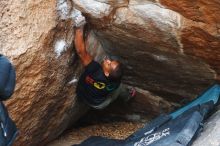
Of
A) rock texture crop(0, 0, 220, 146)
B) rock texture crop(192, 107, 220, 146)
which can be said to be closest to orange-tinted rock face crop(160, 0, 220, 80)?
rock texture crop(0, 0, 220, 146)

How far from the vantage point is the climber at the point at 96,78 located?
133 inches

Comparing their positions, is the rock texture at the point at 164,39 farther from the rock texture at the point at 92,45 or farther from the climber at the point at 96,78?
the climber at the point at 96,78

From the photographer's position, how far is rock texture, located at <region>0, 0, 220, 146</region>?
286 cm

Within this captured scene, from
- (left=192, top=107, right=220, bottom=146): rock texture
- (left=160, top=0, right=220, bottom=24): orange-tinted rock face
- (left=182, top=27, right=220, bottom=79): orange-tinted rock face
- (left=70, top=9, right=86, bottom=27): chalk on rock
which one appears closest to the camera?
(left=160, top=0, right=220, bottom=24): orange-tinted rock face

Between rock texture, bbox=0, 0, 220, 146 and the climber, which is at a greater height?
rock texture, bbox=0, 0, 220, 146

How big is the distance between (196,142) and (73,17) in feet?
3.94

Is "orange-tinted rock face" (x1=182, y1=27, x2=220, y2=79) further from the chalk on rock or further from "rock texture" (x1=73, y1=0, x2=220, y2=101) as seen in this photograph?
the chalk on rock

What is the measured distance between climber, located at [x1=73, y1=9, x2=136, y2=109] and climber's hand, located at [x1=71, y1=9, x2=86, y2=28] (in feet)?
0.06

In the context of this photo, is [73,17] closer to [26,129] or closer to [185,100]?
[26,129]

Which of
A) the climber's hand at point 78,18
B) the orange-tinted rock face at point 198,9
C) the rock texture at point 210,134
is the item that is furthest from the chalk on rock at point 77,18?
the rock texture at point 210,134

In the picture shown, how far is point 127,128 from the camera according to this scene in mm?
4348

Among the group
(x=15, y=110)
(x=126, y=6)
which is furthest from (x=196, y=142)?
(x=15, y=110)

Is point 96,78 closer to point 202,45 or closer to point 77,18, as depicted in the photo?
point 77,18

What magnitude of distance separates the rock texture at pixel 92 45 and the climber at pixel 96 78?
0.21 ft
